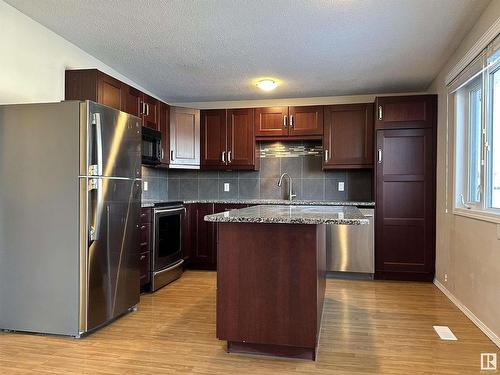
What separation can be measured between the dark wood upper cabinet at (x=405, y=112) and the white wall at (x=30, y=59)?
127 inches

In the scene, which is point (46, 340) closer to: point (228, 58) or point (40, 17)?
point (40, 17)

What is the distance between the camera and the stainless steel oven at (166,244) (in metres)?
3.84

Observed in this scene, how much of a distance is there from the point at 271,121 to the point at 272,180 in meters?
0.84

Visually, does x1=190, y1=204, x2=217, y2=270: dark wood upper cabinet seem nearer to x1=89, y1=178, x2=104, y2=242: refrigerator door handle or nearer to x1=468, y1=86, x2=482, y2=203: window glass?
x1=89, y1=178, x2=104, y2=242: refrigerator door handle

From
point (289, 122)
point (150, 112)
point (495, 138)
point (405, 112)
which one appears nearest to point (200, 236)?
point (150, 112)

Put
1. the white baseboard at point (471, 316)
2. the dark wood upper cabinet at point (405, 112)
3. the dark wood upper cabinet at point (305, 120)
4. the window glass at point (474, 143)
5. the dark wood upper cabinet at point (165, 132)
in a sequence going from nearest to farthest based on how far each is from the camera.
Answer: the white baseboard at point (471, 316)
the window glass at point (474, 143)
the dark wood upper cabinet at point (405, 112)
the dark wood upper cabinet at point (165, 132)
the dark wood upper cabinet at point (305, 120)

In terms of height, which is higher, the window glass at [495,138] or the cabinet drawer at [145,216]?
the window glass at [495,138]

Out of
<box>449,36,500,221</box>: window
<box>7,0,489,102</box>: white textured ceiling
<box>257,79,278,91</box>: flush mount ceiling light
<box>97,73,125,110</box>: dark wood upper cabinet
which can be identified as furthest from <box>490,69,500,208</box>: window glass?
<box>97,73,125,110</box>: dark wood upper cabinet

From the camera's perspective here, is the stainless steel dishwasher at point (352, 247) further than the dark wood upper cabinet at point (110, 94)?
Yes

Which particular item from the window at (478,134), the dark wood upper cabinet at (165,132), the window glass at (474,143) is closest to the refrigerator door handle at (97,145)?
the dark wood upper cabinet at (165,132)

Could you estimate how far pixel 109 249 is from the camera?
2.76 meters

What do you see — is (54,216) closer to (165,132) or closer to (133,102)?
(133,102)

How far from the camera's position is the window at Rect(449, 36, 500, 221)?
272cm

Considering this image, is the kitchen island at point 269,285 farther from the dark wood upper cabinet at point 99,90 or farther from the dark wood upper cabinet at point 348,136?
the dark wood upper cabinet at point 348,136
